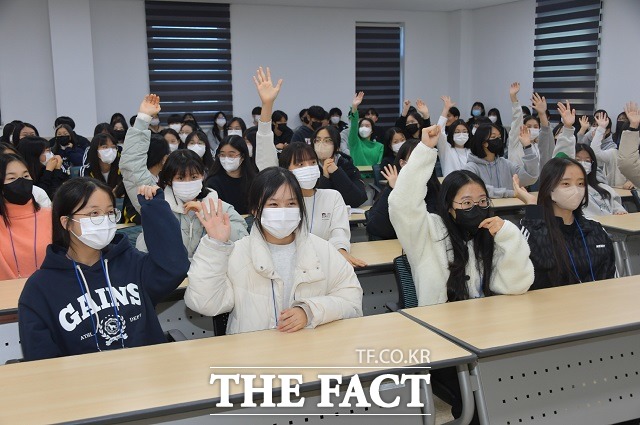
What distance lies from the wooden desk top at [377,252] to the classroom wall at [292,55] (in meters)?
6.56

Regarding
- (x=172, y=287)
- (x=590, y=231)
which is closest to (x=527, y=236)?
(x=590, y=231)

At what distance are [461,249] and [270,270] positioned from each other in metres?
0.87

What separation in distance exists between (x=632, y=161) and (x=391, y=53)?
23.4ft

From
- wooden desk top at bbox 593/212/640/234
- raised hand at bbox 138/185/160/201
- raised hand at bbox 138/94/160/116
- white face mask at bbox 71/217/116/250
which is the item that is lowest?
wooden desk top at bbox 593/212/640/234

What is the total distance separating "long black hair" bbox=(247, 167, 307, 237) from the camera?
2.27 m

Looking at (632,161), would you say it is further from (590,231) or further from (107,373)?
(107,373)

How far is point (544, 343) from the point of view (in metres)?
1.95

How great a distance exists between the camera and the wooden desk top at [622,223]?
12.1ft

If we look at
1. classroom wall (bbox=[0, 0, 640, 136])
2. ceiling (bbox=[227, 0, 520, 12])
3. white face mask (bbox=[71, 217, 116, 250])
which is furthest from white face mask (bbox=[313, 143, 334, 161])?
ceiling (bbox=[227, 0, 520, 12])

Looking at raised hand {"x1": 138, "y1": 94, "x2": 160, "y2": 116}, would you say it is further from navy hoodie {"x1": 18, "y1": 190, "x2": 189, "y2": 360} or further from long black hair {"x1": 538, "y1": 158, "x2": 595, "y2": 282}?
long black hair {"x1": 538, "y1": 158, "x2": 595, "y2": 282}

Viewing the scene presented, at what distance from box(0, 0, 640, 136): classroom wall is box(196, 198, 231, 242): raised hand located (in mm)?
7428

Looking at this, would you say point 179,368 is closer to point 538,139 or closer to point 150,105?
point 150,105

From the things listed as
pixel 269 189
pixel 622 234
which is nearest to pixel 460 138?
pixel 622 234

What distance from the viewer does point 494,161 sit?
507 centimetres
